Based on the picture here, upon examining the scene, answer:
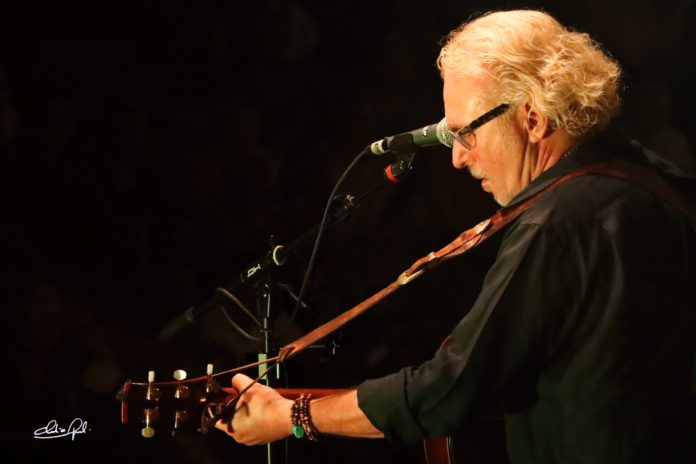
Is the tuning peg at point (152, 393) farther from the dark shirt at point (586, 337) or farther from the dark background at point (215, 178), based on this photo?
the dark background at point (215, 178)

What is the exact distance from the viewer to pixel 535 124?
1455 millimetres

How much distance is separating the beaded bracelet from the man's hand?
2 cm

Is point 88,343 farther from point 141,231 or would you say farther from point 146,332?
point 141,231

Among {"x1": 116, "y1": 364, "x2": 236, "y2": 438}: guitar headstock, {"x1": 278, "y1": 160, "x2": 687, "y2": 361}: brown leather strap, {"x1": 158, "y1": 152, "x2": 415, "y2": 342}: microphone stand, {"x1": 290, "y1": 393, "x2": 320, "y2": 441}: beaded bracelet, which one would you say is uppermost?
{"x1": 158, "y1": 152, "x2": 415, "y2": 342}: microphone stand

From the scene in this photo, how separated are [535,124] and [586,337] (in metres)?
0.48

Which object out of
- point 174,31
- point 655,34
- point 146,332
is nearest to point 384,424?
point 146,332

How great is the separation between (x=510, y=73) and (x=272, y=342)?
44.7 inches

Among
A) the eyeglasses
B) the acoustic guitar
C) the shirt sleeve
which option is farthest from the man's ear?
the acoustic guitar

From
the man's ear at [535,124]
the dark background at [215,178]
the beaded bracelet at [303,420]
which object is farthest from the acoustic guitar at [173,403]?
the dark background at [215,178]

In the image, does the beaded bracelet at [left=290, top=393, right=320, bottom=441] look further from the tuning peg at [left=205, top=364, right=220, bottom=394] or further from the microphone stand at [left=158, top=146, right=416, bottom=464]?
the microphone stand at [left=158, top=146, right=416, bottom=464]

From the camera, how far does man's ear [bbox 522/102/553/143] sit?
1439 millimetres

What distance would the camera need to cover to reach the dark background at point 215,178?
291 cm

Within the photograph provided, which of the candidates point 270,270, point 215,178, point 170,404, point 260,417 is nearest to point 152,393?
point 170,404

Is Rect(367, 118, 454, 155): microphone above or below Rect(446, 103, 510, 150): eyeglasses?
above
